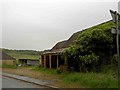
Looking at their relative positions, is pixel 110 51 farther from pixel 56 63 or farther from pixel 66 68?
pixel 56 63

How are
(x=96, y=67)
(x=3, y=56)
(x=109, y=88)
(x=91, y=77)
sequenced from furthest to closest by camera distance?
1. (x=3, y=56)
2. (x=96, y=67)
3. (x=91, y=77)
4. (x=109, y=88)

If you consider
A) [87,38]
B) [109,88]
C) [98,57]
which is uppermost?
[87,38]

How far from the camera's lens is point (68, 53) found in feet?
81.4

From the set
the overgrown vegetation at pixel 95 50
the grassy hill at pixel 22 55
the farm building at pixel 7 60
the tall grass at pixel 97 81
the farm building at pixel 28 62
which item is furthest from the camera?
the grassy hill at pixel 22 55

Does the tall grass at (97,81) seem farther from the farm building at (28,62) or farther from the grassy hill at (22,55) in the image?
the grassy hill at (22,55)

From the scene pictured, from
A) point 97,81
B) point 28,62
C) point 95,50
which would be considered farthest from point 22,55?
point 97,81

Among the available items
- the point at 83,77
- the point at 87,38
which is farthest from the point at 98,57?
the point at 83,77

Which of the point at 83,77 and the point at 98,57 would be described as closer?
the point at 83,77

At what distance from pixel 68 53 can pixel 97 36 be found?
3.41 m

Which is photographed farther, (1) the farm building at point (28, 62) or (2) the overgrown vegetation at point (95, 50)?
(1) the farm building at point (28, 62)

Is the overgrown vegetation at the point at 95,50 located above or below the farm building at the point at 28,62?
above

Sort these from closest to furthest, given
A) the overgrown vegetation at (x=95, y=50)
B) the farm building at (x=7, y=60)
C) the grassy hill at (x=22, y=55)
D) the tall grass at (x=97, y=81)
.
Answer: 1. the tall grass at (x=97, y=81)
2. the overgrown vegetation at (x=95, y=50)
3. the farm building at (x=7, y=60)
4. the grassy hill at (x=22, y=55)

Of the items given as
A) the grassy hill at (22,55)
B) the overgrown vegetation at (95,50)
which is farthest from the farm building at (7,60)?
the overgrown vegetation at (95,50)

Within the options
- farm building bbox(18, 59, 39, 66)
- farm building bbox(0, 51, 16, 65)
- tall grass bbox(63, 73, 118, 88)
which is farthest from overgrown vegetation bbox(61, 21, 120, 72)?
farm building bbox(0, 51, 16, 65)
